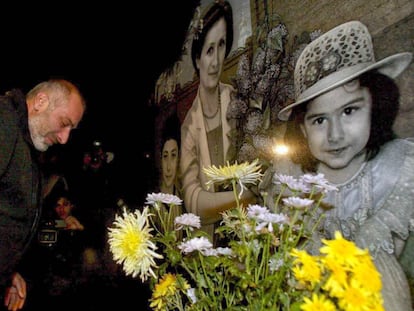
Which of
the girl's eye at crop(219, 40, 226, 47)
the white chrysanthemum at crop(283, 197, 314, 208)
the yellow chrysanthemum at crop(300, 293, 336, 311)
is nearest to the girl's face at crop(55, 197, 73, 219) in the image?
the girl's eye at crop(219, 40, 226, 47)

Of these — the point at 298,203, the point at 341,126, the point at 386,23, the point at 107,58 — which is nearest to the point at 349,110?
the point at 341,126

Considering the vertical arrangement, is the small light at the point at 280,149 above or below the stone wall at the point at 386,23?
below

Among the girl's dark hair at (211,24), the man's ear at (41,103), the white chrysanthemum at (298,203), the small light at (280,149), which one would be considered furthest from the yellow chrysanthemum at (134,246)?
the girl's dark hair at (211,24)

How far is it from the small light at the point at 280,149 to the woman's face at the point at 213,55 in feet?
2.42

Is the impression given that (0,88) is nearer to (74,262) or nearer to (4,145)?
(74,262)

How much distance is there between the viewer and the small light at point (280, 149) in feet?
5.10

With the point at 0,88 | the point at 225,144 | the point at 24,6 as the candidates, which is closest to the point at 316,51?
the point at 225,144

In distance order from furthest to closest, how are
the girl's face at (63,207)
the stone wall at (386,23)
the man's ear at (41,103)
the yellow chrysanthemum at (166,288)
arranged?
the girl's face at (63,207) < the man's ear at (41,103) < the stone wall at (386,23) < the yellow chrysanthemum at (166,288)

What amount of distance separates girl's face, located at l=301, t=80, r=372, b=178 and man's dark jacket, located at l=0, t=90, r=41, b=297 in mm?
1223

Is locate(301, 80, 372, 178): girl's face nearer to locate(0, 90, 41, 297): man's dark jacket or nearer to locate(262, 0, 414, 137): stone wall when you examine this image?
locate(262, 0, 414, 137): stone wall

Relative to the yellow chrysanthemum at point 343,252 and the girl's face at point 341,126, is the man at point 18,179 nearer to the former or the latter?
the girl's face at point 341,126

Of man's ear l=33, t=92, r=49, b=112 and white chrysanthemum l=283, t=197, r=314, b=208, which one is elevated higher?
man's ear l=33, t=92, r=49, b=112

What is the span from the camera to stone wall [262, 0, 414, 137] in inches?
43.7

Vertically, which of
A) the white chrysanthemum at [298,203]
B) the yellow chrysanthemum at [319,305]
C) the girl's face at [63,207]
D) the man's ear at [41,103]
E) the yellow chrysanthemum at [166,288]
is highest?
the man's ear at [41,103]
